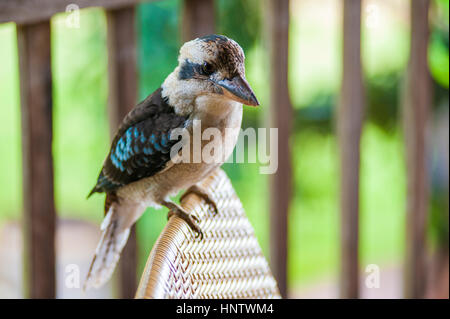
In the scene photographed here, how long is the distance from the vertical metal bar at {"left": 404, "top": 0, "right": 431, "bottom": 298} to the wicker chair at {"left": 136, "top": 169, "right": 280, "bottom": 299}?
0.83 m

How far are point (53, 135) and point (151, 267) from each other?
71 cm

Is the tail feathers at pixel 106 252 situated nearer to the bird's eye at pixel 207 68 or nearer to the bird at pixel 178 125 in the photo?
the bird at pixel 178 125

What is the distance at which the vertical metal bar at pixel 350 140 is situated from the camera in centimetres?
168

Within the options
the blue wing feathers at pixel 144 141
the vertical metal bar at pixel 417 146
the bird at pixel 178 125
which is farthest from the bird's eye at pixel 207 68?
the vertical metal bar at pixel 417 146

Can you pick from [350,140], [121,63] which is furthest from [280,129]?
[121,63]

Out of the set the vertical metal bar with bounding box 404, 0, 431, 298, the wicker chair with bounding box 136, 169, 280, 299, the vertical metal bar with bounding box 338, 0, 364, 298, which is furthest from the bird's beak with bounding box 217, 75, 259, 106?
the vertical metal bar with bounding box 404, 0, 431, 298

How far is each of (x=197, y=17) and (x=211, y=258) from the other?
0.78 m

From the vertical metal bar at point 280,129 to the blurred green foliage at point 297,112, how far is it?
0.04 m

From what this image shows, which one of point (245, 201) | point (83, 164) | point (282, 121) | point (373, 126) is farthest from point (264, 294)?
point (373, 126)

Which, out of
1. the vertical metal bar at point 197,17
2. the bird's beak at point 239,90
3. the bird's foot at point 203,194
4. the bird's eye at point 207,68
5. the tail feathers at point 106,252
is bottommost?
the tail feathers at point 106,252

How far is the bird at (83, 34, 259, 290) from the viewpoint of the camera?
1052 mm

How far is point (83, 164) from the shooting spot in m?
1.77

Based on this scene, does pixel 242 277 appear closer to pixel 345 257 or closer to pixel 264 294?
pixel 264 294

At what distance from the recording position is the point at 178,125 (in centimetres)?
119
